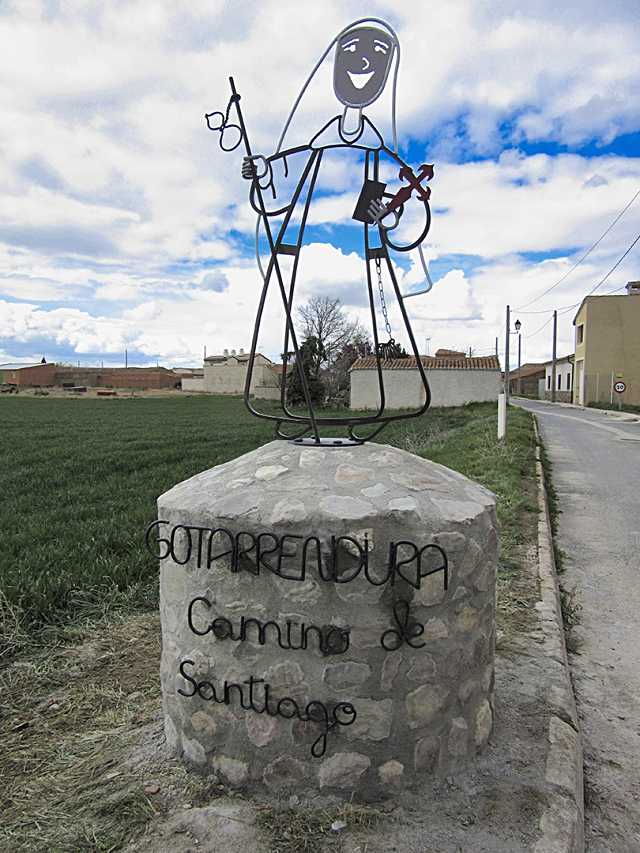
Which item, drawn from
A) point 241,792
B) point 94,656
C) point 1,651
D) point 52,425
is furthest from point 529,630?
point 52,425

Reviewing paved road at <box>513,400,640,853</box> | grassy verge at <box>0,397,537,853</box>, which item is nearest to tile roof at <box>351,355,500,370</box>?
paved road at <box>513,400,640,853</box>

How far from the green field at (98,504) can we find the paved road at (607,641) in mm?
682

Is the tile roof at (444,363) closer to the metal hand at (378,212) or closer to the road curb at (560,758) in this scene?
the road curb at (560,758)

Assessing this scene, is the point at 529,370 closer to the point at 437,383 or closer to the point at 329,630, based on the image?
the point at 437,383

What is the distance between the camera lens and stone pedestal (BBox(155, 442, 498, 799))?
2.57 metres

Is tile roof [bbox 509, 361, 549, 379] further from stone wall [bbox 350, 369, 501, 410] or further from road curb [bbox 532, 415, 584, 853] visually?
road curb [bbox 532, 415, 584, 853]

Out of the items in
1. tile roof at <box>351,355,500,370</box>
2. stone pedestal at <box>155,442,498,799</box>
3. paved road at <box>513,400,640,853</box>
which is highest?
tile roof at <box>351,355,500,370</box>

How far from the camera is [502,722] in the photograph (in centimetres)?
314

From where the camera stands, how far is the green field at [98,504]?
14.7ft

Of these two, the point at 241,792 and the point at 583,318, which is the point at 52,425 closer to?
the point at 241,792

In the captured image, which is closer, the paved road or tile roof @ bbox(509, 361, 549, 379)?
the paved road

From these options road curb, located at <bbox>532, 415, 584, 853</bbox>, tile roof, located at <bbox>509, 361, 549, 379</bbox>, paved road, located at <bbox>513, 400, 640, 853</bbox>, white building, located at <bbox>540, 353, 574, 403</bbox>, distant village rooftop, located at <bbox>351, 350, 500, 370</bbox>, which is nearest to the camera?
road curb, located at <bbox>532, 415, 584, 853</bbox>

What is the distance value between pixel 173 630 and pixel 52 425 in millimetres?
21534

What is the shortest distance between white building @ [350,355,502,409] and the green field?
1612 centimetres
